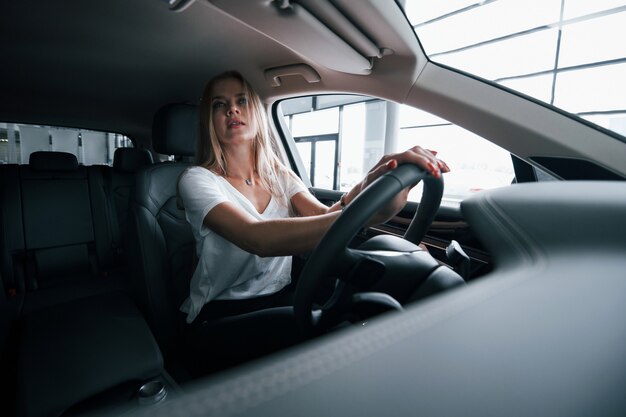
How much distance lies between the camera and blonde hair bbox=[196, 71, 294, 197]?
1281mm

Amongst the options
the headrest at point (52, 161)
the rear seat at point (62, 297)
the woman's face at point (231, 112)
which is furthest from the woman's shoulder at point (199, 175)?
the headrest at point (52, 161)

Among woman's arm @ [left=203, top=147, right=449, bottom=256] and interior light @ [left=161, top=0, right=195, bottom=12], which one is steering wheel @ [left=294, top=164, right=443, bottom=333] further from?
interior light @ [left=161, top=0, right=195, bottom=12]

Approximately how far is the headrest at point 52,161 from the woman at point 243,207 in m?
1.63

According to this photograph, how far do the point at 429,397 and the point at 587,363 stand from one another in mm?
180

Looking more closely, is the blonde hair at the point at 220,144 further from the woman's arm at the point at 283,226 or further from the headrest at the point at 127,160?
the headrest at the point at 127,160

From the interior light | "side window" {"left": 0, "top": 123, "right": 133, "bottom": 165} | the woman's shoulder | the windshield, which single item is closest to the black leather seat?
the woman's shoulder

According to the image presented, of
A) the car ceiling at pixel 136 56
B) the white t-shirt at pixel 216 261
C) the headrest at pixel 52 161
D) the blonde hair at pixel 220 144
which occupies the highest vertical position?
the car ceiling at pixel 136 56

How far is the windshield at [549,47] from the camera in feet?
10.2

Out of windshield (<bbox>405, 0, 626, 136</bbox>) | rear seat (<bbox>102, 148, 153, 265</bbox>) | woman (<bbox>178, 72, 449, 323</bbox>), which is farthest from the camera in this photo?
windshield (<bbox>405, 0, 626, 136</bbox>)

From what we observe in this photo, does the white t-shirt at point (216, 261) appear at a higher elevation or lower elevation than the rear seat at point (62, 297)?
higher

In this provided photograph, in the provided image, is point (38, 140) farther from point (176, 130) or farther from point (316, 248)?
point (316, 248)

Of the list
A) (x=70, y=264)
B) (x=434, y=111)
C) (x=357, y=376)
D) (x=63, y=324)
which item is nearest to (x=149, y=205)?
(x=63, y=324)

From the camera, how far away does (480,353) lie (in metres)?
0.26

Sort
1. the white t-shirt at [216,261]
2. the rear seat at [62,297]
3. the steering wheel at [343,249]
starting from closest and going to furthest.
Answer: the steering wheel at [343,249]
the rear seat at [62,297]
the white t-shirt at [216,261]
